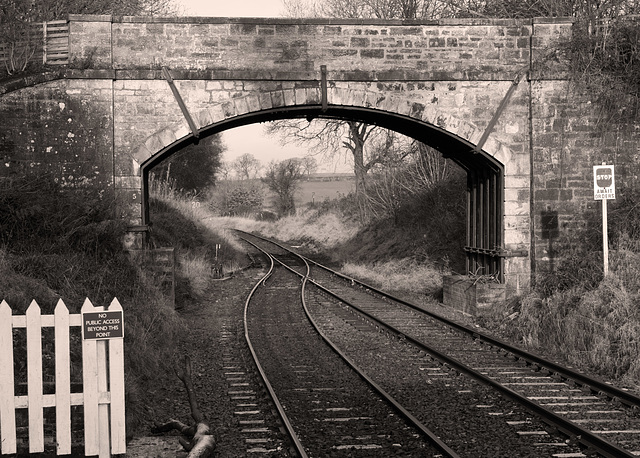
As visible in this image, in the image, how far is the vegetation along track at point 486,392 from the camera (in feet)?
22.3

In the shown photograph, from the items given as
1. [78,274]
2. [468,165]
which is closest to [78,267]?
[78,274]

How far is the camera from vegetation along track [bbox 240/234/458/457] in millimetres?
6695

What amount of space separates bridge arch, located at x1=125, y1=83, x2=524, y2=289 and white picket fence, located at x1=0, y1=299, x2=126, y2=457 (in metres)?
8.55

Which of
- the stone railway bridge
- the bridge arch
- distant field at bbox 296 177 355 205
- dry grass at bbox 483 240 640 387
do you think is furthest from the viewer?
distant field at bbox 296 177 355 205

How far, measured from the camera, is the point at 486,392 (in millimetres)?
8625

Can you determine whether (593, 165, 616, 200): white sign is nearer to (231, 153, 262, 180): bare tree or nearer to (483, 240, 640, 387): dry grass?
(483, 240, 640, 387): dry grass

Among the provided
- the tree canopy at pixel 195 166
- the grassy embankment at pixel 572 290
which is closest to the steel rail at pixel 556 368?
the grassy embankment at pixel 572 290

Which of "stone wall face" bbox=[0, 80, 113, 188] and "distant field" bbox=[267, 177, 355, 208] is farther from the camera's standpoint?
"distant field" bbox=[267, 177, 355, 208]

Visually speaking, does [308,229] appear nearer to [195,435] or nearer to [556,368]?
[556,368]

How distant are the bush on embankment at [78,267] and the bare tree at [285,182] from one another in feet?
143

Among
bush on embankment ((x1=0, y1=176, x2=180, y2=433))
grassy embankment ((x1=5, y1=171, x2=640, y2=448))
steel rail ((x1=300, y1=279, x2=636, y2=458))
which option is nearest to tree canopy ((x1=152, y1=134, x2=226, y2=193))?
grassy embankment ((x1=5, y1=171, x2=640, y2=448))

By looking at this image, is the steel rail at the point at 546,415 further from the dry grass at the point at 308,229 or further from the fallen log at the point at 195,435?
the dry grass at the point at 308,229

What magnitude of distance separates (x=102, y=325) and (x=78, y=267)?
563 cm

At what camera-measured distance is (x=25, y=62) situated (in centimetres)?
1378
